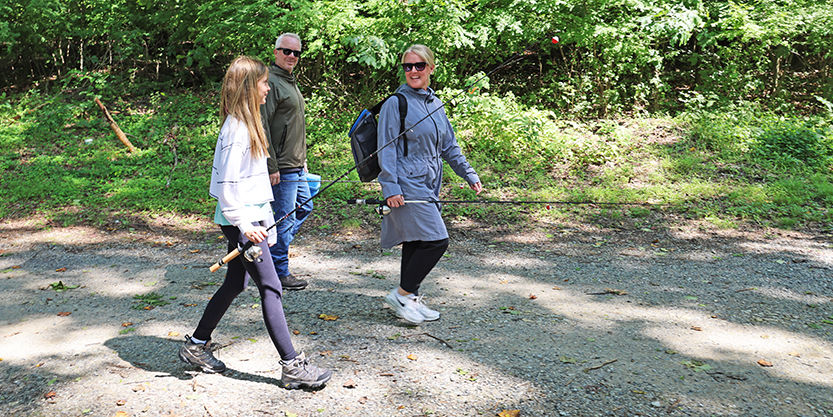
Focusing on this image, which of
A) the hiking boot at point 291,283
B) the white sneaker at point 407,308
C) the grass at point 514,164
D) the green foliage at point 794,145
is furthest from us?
the green foliage at point 794,145

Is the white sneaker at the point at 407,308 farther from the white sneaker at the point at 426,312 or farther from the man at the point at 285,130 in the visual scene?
the man at the point at 285,130

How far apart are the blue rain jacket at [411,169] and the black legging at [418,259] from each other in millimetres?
84

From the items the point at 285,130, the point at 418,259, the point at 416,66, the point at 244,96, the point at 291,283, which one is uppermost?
the point at 416,66

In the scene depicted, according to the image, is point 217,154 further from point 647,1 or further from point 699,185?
point 647,1

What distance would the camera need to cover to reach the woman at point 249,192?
3.22m

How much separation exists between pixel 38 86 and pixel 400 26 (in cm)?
932

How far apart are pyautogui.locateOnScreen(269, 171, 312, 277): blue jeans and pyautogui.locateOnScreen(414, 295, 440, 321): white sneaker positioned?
126cm

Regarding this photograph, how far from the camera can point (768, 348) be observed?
405 cm

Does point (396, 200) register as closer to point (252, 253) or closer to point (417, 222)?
point (417, 222)

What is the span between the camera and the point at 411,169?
14.0ft

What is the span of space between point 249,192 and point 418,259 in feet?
4.86

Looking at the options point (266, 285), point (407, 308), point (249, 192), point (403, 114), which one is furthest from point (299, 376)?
point (403, 114)

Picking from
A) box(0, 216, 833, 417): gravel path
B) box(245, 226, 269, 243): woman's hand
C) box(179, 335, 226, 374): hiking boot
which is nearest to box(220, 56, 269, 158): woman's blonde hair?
box(245, 226, 269, 243): woman's hand

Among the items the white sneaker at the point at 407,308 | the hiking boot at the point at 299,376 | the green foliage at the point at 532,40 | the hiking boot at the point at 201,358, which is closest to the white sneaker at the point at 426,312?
the white sneaker at the point at 407,308
